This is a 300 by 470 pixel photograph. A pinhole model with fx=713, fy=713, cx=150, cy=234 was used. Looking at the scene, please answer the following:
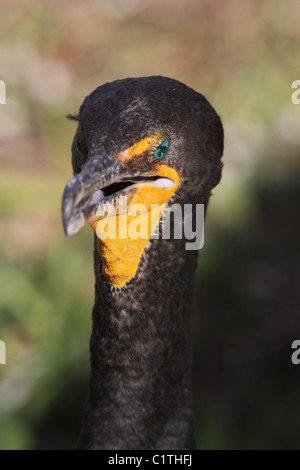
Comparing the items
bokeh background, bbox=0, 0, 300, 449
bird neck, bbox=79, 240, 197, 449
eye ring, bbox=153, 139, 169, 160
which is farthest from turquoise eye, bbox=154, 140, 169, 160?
bokeh background, bbox=0, 0, 300, 449

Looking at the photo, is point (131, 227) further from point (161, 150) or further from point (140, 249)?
point (161, 150)

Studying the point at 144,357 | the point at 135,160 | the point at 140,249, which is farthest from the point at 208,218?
the point at 135,160

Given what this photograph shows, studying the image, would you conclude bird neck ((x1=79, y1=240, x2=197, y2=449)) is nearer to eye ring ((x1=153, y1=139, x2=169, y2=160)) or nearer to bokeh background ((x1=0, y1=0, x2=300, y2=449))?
eye ring ((x1=153, y1=139, x2=169, y2=160))

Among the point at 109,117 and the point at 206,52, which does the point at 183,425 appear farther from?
the point at 206,52

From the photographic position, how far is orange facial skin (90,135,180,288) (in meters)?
2.07

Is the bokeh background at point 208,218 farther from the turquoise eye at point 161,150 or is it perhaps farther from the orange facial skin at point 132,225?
the turquoise eye at point 161,150

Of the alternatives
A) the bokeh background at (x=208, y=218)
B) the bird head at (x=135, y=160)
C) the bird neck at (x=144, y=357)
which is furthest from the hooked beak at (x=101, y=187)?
the bokeh background at (x=208, y=218)

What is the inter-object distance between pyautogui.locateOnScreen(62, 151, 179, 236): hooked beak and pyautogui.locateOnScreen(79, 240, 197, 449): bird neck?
21cm

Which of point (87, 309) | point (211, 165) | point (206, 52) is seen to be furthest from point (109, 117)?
point (206, 52)

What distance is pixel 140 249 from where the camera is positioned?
2.20m

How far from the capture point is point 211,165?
225 cm

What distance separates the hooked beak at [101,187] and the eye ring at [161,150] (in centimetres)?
4

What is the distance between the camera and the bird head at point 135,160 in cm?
198

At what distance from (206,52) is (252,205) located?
181cm
